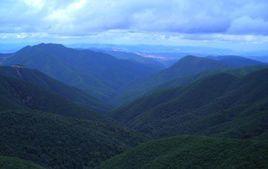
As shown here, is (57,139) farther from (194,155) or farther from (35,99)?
(35,99)

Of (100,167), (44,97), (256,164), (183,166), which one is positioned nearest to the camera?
(256,164)

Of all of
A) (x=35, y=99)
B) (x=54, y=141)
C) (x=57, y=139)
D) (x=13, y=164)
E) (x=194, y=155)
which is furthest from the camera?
(x=35, y=99)

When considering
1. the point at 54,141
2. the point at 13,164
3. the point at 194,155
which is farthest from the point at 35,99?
the point at 194,155

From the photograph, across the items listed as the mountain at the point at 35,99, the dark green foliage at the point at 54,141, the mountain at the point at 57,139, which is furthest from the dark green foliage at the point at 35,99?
the dark green foliage at the point at 54,141

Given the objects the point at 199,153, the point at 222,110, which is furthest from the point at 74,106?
the point at 199,153

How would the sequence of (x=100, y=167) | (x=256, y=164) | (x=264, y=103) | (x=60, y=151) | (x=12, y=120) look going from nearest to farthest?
1. (x=256, y=164)
2. (x=100, y=167)
3. (x=60, y=151)
4. (x=12, y=120)
5. (x=264, y=103)

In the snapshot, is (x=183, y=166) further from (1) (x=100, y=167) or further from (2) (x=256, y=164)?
(1) (x=100, y=167)
